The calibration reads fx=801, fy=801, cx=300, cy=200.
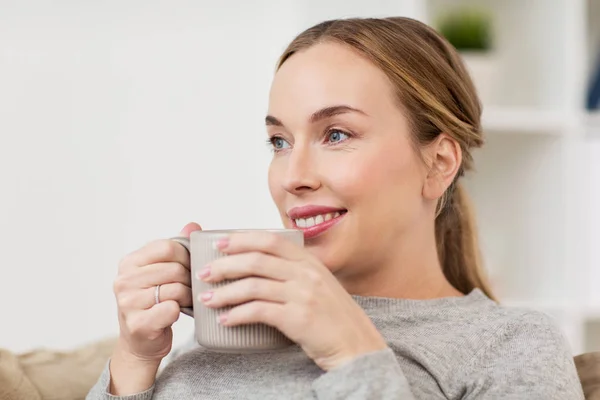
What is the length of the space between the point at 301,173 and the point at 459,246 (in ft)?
1.53

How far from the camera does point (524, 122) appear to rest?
233cm

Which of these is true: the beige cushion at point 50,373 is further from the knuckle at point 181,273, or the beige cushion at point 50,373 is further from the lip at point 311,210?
the lip at point 311,210

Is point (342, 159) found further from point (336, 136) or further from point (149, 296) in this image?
point (149, 296)

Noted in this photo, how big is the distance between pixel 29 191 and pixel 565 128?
5.07 feet

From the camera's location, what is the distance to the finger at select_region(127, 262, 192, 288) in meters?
1.04

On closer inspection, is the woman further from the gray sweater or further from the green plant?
the green plant

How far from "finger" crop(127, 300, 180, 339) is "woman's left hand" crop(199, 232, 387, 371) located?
9 cm

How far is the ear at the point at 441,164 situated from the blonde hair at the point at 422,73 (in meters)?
0.01

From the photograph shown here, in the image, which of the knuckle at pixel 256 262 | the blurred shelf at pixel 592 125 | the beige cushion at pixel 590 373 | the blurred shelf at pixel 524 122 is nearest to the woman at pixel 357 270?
the knuckle at pixel 256 262

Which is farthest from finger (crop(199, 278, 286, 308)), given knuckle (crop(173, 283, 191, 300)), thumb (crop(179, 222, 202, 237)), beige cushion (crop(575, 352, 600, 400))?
beige cushion (crop(575, 352, 600, 400))

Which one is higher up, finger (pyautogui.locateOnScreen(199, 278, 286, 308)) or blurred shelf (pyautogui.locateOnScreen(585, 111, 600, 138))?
blurred shelf (pyautogui.locateOnScreen(585, 111, 600, 138))

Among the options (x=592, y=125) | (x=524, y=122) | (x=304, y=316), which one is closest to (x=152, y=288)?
(x=304, y=316)

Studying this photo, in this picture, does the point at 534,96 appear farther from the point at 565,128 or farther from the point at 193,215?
the point at 193,215

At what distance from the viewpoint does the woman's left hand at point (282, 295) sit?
928 millimetres
